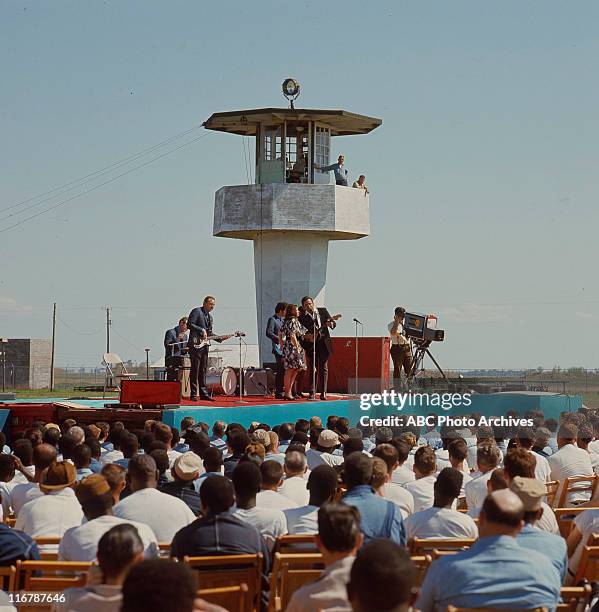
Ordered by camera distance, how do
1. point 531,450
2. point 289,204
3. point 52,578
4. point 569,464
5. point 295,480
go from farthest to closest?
point 289,204, point 531,450, point 569,464, point 295,480, point 52,578

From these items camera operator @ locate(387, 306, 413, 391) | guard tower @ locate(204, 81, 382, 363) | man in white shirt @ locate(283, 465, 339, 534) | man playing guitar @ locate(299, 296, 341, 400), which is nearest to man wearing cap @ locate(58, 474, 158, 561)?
man in white shirt @ locate(283, 465, 339, 534)

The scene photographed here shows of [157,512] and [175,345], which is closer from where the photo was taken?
[157,512]

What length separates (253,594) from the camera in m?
5.88

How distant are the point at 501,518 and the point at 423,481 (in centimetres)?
346

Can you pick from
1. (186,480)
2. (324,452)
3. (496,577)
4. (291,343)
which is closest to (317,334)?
(291,343)

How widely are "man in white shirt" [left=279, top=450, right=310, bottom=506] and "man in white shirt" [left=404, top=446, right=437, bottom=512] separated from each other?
2.53ft

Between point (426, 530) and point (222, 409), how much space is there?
1130 cm

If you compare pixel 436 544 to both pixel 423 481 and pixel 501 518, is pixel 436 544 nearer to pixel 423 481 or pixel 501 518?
pixel 501 518

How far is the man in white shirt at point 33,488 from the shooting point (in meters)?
8.06

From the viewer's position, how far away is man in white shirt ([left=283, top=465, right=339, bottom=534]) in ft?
22.7

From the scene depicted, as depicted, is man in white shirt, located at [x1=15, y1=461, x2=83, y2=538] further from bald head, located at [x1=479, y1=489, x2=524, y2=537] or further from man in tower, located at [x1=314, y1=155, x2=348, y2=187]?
man in tower, located at [x1=314, y1=155, x2=348, y2=187]

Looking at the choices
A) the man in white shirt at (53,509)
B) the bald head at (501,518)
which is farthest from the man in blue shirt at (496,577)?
the man in white shirt at (53,509)

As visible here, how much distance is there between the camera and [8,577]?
18.7 ft

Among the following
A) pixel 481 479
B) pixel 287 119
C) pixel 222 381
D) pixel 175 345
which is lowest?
pixel 481 479
